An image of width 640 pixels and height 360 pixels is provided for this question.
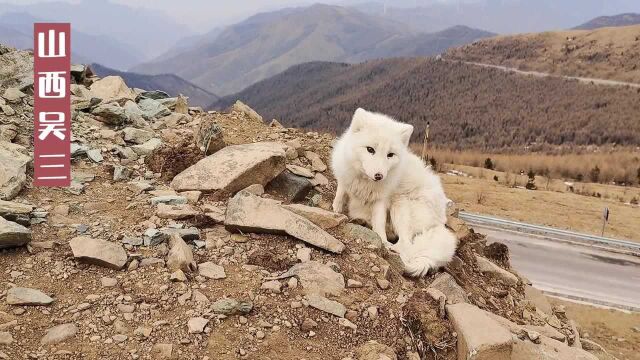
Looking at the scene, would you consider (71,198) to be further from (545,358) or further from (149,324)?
(545,358)

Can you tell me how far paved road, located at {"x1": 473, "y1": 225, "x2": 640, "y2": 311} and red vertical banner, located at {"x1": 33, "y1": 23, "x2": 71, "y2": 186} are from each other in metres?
18.6

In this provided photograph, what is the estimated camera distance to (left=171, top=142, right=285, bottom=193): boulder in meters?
7.33

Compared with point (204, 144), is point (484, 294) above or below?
below

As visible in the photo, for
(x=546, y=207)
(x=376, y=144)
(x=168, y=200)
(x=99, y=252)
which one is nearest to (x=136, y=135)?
(x=168, y=200)

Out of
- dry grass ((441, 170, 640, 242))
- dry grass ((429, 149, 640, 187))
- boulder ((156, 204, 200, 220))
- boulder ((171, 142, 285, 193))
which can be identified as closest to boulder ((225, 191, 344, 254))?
boulder ((156, 204, 200, 220))

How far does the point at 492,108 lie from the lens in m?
126

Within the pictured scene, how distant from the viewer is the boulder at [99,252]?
5.35m

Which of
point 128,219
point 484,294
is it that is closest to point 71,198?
point 128,219

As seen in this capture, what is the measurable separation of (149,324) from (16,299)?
1.24 meters

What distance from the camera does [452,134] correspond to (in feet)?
364

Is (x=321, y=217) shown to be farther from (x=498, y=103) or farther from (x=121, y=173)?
(x=498, y=103)

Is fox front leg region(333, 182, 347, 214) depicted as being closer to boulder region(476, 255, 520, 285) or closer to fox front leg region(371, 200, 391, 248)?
fox front leg region(371, 200, 391, 248)

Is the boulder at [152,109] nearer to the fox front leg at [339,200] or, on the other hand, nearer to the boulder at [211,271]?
the fox front leg at [339,200]

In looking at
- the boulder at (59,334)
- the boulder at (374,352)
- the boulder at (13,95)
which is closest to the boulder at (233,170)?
the boulder at (59,334)
